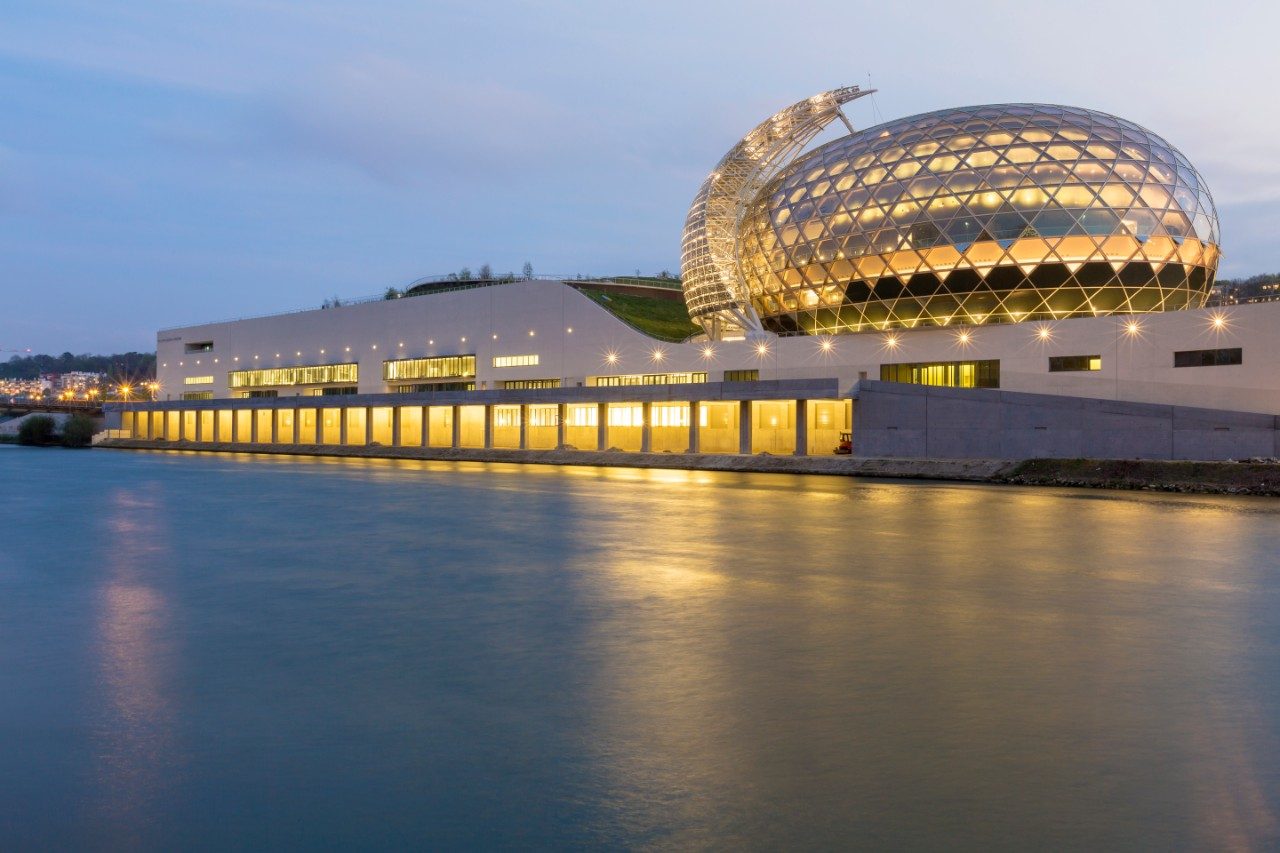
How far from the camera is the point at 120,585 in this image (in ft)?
50.1

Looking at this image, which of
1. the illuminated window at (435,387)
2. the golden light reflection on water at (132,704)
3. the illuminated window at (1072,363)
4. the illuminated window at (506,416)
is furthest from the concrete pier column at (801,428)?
the golden light reflection on water at (132,704)

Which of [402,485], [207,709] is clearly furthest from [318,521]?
[207,709]

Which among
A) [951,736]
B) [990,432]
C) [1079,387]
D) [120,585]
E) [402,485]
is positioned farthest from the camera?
[1079,387]

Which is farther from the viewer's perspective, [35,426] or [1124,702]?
[35,426]

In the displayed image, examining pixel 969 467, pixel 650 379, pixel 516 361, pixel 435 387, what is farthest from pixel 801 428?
pixel 435 387

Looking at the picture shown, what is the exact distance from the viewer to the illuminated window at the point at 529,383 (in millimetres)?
80056

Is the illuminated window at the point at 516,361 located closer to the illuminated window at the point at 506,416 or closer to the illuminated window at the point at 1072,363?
the illuminated window at the point at 506,416

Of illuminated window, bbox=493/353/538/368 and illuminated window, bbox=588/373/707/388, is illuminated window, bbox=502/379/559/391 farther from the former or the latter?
illuminated window, bbox=588/373/707/388

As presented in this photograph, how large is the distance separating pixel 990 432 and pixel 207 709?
46294mm

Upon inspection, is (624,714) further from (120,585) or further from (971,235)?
(971,235)

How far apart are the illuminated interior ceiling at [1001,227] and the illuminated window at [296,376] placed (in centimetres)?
5098

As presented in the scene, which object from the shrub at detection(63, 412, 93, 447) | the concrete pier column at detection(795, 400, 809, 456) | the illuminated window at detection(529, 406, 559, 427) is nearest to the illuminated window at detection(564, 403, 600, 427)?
the illuminated window at detection(529, 406, 559, 427)

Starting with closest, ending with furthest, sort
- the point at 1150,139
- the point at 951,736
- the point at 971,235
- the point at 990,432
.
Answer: the point at 951,736
the point at 990,432
the point at 971,235
the point at 1150,139

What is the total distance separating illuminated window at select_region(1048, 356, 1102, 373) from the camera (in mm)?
53656
